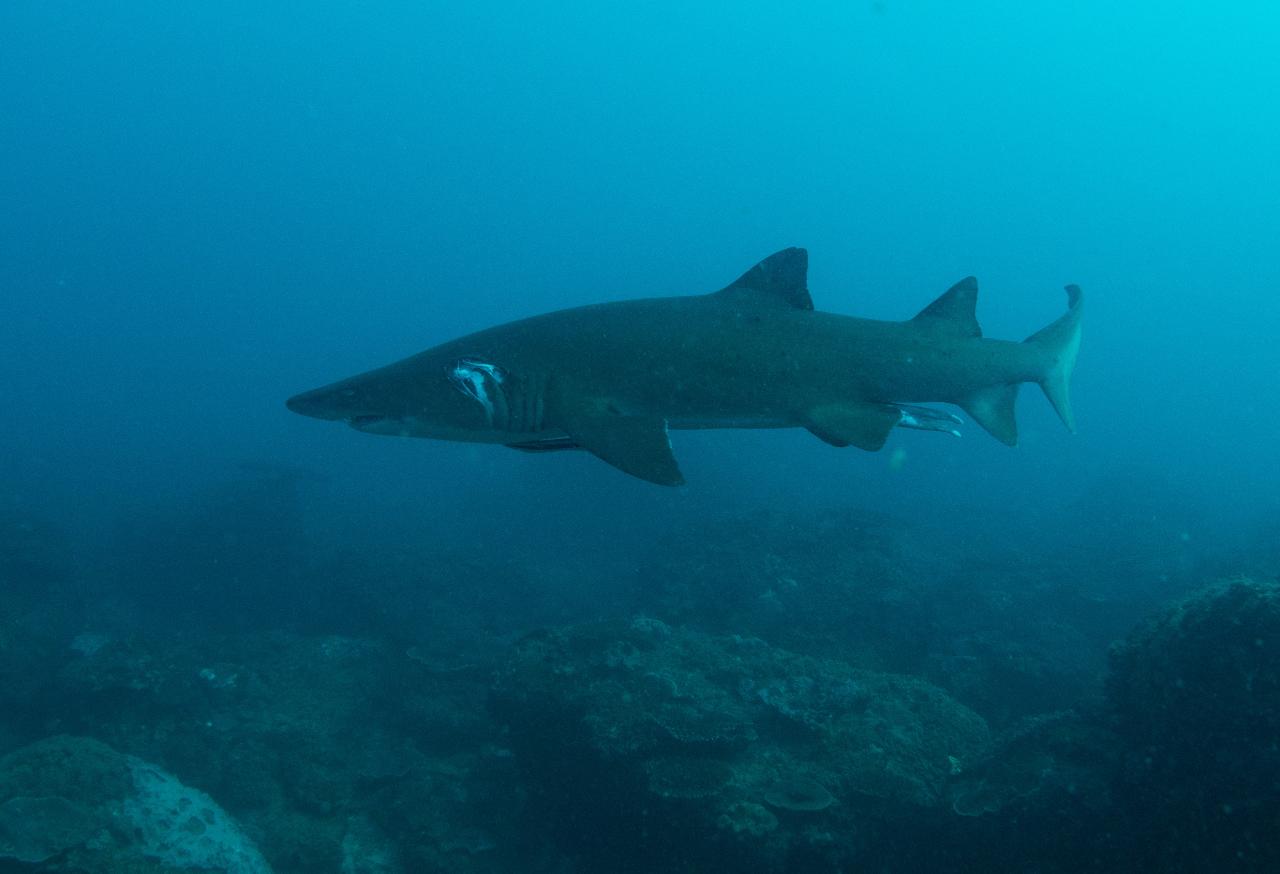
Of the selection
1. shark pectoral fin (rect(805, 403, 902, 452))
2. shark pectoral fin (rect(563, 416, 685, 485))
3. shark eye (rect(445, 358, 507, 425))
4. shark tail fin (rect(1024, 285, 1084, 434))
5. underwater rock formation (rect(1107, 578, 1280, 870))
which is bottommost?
underwater rock formation (rect(1107, 578, 1280, 870))

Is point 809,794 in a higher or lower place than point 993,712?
higher

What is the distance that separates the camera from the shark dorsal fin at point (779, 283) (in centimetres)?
507

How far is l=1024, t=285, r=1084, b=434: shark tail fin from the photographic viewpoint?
232 inches

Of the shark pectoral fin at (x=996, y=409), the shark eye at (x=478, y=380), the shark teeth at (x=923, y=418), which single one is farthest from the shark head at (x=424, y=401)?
the shark pectoral fin at (x=996, y=409)

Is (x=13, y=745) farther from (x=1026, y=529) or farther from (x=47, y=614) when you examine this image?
(x=1026, y=529)

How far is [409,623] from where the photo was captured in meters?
17.1

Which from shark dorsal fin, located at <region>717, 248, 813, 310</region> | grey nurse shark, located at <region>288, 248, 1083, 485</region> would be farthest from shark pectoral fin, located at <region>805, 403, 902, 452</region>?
shark dorsal fin, located at <region>717, 248, 813, 310</region>

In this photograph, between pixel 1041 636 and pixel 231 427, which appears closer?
pixel 1041 636

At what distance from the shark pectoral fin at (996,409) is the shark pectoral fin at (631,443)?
8.41 feet

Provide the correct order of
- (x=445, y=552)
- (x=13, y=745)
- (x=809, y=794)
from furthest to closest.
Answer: (x=445, y=552) < (x=13, y=745) < (x=809, y=794)

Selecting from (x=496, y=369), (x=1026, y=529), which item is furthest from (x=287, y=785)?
(x=1026, y=529)

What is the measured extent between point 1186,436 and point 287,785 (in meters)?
107

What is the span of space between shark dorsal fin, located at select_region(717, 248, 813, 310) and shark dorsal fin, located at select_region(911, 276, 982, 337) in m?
0.97

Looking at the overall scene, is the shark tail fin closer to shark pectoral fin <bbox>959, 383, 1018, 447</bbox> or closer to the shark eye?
shark pectoral fin <bbox>959, 383, 1018, 447</bbox>
